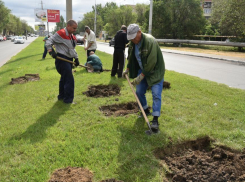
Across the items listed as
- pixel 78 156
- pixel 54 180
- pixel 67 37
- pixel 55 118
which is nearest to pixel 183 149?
pixel 78 156

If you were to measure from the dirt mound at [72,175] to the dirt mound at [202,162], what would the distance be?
41.6 inches

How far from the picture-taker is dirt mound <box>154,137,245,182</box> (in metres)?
2.72

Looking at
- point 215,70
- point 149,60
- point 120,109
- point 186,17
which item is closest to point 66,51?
point 120,109

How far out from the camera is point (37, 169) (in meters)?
2.89

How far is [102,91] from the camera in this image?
6434 mm

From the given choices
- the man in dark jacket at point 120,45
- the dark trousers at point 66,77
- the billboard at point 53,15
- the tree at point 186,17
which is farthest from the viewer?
the billboard at point 53,15

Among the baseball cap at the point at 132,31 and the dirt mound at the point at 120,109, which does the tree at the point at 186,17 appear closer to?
the dirt mound at the point at 120,109

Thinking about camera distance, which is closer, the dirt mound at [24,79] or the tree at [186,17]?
the dirt mound at [24,79]

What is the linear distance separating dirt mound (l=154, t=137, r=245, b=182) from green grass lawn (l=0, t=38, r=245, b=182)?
5.4 inches

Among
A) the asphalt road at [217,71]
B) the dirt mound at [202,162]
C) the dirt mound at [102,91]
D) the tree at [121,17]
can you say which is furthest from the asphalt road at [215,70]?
the tree at [121,17]

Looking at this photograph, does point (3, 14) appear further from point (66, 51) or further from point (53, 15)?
point (66, 51)

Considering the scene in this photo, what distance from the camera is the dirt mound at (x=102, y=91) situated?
20.3 feet

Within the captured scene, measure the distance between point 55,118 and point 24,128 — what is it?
64 cm

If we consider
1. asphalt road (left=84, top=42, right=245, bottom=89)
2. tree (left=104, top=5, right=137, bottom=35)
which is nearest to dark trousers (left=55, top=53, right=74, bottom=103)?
asphalt road (left=84, top=42, right=245, bottom=89)
